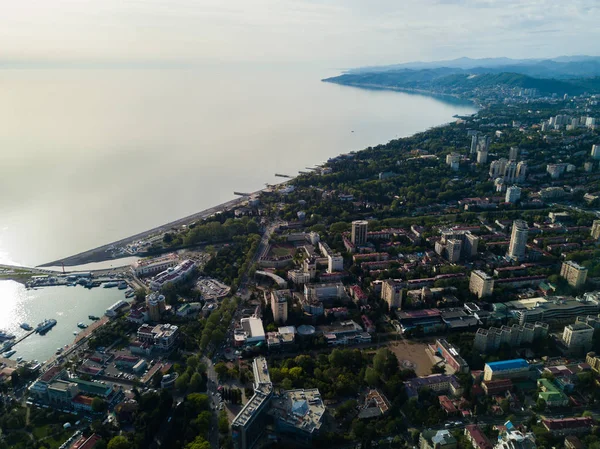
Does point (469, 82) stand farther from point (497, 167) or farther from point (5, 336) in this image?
point (5, 336)

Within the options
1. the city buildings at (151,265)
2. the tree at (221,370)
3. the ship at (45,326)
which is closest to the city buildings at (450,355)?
the tree at (221,370)

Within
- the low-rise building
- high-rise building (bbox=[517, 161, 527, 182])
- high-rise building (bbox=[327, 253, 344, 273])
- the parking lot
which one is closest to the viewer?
the low-rise building

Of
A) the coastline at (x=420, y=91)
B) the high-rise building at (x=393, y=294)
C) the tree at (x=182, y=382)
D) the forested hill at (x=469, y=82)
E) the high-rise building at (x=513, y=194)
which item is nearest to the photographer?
the tree at (x=182, y=382)

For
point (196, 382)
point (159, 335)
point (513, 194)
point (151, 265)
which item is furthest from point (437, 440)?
point (513, 194)

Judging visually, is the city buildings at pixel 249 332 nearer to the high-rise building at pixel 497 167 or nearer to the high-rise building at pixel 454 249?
the high-rise building at pixel 454 249

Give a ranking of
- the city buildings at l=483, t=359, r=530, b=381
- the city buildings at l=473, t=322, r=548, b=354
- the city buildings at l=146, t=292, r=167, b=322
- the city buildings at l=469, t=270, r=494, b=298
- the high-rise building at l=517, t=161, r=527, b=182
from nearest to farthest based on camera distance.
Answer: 1. the city buildings at l=483, t=359, r=530, b=381
2. the city buildings at l=473, t=322, r=548, b=354
3. the city buildings at l=146, t=292, r=167, b=322
4. the city buildings at l=469, t=270, r=494, b=298
5. the high-rise building at l=517, t=161, r=527, b=182

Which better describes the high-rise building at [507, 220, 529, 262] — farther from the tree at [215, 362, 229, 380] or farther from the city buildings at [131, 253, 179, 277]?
the city buildings at [131, 253, 179, 277]

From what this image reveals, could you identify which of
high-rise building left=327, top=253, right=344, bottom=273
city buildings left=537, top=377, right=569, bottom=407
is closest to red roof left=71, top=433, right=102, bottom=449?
high-rise building left=327, top=253, right=344, bottom=273
